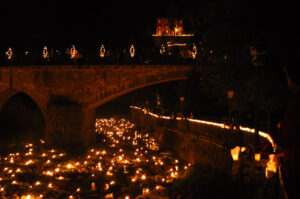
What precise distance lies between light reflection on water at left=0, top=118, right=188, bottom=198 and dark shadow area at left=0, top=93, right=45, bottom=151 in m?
3.16

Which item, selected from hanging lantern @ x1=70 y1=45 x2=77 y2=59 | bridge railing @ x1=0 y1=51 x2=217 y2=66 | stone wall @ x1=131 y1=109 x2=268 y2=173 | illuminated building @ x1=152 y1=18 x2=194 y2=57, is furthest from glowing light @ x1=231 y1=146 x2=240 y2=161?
illuminated building @ x1=152 y1=18 x2=194 y2=57

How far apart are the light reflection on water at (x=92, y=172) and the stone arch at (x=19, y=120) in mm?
3345

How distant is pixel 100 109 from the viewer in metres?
42.8

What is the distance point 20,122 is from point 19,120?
0.24 metres

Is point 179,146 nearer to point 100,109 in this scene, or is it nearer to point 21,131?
point 21,131

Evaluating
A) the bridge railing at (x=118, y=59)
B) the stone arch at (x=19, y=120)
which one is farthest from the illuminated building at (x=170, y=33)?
the stone arch at (x=19, y=120)

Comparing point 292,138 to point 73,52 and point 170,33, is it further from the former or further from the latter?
point 170,33

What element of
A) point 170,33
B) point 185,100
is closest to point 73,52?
point 185,100

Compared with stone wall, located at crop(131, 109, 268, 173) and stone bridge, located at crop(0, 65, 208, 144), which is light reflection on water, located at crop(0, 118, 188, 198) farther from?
stone bridge, located at crop(0, 65, 208, 144)

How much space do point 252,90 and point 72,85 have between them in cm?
1229

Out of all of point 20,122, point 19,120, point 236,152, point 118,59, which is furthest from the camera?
point 19,120

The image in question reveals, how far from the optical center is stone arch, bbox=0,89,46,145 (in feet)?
71.9

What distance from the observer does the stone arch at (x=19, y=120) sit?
71.9 ft

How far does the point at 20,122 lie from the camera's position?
24141 millimetres
